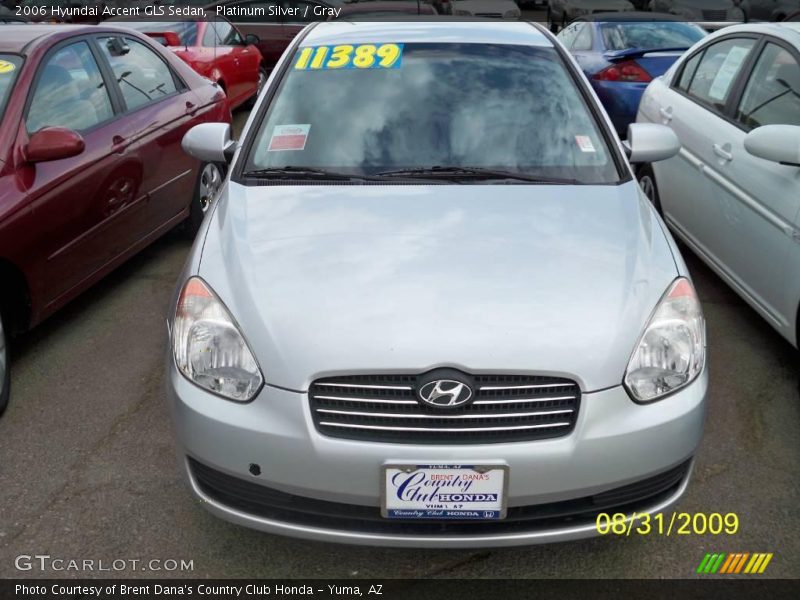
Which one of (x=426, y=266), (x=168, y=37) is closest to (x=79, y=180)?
(x=426, y=266)

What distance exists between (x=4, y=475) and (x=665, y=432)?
2.35 m

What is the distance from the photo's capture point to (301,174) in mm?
3107

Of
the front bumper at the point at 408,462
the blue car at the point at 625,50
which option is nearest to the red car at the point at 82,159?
the front bumper at the point at 408,462

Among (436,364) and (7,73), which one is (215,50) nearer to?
(7,73)

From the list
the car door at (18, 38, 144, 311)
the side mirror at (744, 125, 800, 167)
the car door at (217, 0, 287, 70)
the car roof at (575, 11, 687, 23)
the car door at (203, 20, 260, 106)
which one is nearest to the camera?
the side mirror at (744, 125, 800, 167)

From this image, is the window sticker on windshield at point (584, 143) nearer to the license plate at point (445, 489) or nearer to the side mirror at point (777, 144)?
the side mirror at point (777, 144)

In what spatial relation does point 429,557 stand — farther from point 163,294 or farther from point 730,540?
point 163,294

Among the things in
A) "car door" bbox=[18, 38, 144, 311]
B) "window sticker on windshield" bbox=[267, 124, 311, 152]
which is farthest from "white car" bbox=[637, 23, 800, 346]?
"car door" bbox=[18, 38, 144, 311]

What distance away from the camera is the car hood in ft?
7.36

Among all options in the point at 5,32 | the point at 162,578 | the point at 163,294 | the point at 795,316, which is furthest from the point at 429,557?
the point at 5,32

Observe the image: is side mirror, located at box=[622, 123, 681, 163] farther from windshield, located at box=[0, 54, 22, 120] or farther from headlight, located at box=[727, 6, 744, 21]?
headlight, located at box=[727, 6, 744, 21]

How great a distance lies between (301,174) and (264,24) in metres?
10.2

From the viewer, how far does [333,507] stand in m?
2.28

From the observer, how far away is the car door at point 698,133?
4434 mm
